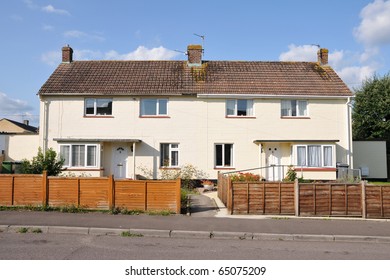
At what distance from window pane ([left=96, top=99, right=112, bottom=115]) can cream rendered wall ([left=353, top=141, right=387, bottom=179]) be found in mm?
16489

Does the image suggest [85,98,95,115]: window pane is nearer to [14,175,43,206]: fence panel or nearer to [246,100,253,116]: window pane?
[14,175,43,206]: fence panel

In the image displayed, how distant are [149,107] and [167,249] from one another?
14.8m

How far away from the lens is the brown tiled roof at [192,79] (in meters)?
21.8

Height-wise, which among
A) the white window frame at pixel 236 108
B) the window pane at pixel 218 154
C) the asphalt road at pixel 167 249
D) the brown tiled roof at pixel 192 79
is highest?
the brown tiled roof at pixel 192 79

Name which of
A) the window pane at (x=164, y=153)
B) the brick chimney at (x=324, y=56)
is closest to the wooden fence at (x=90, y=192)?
the window pane at (x=164, y=153)

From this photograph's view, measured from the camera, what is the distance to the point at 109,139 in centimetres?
2048

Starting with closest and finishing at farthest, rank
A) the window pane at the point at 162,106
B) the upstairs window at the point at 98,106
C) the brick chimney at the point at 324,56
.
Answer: the upstairs window at the point at 98,106, the window pane at the point at 162,106, the brick chimney at the point at 324,56

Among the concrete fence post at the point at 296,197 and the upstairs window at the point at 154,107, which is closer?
the concrete fence post at the point at 296,197

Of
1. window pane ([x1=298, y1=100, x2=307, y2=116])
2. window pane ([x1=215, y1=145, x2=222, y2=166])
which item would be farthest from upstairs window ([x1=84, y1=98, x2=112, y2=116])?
window pane ([x1=298, y1=100, x2=307, y2=116])

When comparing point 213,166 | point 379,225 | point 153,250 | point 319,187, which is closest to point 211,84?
point 213,166

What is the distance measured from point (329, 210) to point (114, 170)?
12956mm

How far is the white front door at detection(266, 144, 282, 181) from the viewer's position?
21.3 metres

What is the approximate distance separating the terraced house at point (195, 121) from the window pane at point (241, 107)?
0.06 metres

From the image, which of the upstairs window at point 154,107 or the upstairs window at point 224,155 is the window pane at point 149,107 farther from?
the upstairs window at point 224,155
